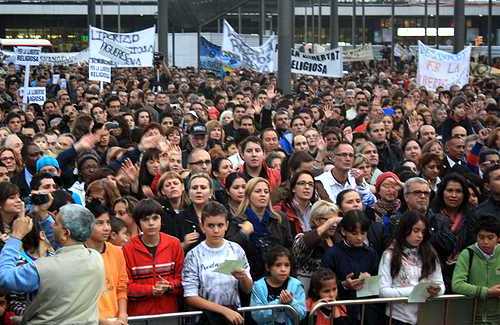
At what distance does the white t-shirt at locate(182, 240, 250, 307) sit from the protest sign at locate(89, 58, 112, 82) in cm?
1482

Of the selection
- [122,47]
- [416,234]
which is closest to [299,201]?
[416,234]

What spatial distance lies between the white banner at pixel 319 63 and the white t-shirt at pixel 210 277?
597 inches

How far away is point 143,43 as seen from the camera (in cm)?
2366

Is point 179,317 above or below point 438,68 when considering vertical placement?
below

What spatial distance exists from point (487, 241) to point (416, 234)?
55cm

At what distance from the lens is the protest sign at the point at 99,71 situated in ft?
71.8

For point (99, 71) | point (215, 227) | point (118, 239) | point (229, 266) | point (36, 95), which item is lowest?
point (229, 266)

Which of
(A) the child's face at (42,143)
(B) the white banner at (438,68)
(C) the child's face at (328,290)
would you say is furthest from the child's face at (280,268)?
(B) the white banner at (438,68)

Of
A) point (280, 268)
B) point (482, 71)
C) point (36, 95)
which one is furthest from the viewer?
point (482, 71)

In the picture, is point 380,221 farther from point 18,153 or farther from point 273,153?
point 18,153

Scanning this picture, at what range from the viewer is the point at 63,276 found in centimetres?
601

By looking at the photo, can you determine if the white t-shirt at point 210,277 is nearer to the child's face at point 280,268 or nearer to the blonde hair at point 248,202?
the child's face at point 280,268

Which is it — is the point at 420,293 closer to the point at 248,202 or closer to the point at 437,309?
the point at 437,309

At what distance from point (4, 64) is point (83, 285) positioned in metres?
40.1
